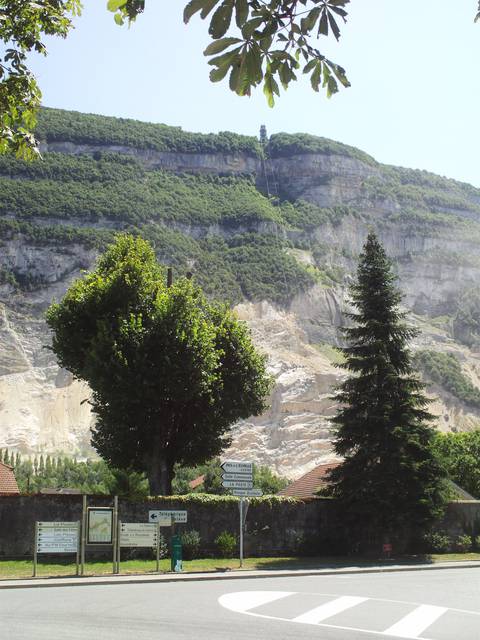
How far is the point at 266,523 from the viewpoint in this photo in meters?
26.0

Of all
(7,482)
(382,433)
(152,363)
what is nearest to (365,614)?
(152,363)

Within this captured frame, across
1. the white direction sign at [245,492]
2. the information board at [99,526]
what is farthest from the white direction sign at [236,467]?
the information board at [99,526]

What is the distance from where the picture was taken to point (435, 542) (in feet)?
95.1

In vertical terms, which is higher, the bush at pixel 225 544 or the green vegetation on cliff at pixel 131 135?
the green vegetation on cliff at pixel 131 135

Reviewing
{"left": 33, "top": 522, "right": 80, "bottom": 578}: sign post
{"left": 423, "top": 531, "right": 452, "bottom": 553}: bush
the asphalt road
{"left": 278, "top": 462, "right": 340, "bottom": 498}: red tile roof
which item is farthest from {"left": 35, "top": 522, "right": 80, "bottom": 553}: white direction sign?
{"left": 278, "top": 462, "right": 340, "bottom": 498}: red tile roof

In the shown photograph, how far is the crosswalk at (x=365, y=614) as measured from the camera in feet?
30.0

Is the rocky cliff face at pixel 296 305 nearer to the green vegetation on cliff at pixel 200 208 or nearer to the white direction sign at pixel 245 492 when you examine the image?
the green vegetation on cliff at pixel 200 208

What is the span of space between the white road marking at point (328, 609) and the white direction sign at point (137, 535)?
9.01 metres

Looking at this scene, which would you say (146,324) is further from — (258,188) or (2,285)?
(258,188)

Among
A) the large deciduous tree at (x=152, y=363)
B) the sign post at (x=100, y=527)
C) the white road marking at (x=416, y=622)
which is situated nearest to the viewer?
the white road marking at (x=416, y=622)

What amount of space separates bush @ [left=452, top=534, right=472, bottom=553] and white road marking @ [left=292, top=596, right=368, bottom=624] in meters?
18.2

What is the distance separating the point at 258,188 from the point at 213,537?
164 metres

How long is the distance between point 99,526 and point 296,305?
4164 inches

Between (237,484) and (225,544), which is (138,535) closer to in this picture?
(237,484)
